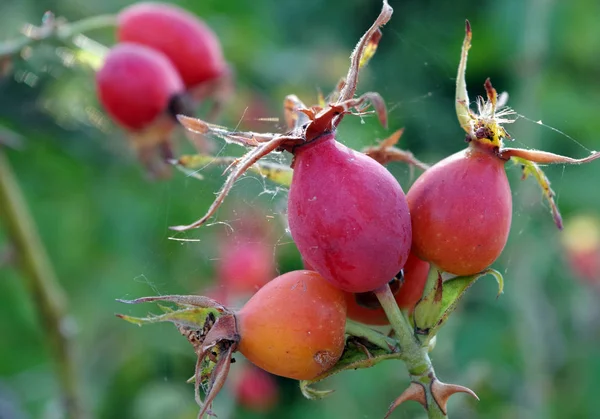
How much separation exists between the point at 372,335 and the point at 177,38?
48.5 inches

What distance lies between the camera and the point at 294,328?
2.97 feet

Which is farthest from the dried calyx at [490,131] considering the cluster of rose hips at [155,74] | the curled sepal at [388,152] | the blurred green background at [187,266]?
the blurred green background at [187,266]

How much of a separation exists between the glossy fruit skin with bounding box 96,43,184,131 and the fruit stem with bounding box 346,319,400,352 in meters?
1.06

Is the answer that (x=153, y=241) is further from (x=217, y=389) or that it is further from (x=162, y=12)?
(x=217, y=389)

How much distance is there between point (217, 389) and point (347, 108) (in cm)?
36

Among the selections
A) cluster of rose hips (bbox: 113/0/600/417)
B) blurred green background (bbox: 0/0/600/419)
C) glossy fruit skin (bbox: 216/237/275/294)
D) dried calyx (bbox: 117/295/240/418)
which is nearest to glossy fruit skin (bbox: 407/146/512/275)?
cluster of rose hips (bbox: 113/0/600/417)

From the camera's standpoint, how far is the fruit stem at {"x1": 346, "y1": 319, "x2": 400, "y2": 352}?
36.1 inches

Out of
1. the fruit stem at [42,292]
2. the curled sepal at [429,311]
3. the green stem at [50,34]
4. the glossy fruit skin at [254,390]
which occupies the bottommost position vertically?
the glossy fruit skin at [254,390]

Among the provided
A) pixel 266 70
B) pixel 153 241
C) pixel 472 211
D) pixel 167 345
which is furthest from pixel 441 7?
pixel 472 211

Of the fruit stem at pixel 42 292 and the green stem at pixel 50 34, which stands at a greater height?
the green stem at pixel 50 34

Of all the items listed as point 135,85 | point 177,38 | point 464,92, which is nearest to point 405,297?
point 464,92

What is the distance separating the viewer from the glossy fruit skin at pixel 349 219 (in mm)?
873

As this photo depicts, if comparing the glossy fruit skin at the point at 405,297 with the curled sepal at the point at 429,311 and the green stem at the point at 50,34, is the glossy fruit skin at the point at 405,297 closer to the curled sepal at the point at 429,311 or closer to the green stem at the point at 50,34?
the curled sepal at the point at 429,311

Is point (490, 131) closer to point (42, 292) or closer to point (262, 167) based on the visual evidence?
point (262, 167)
